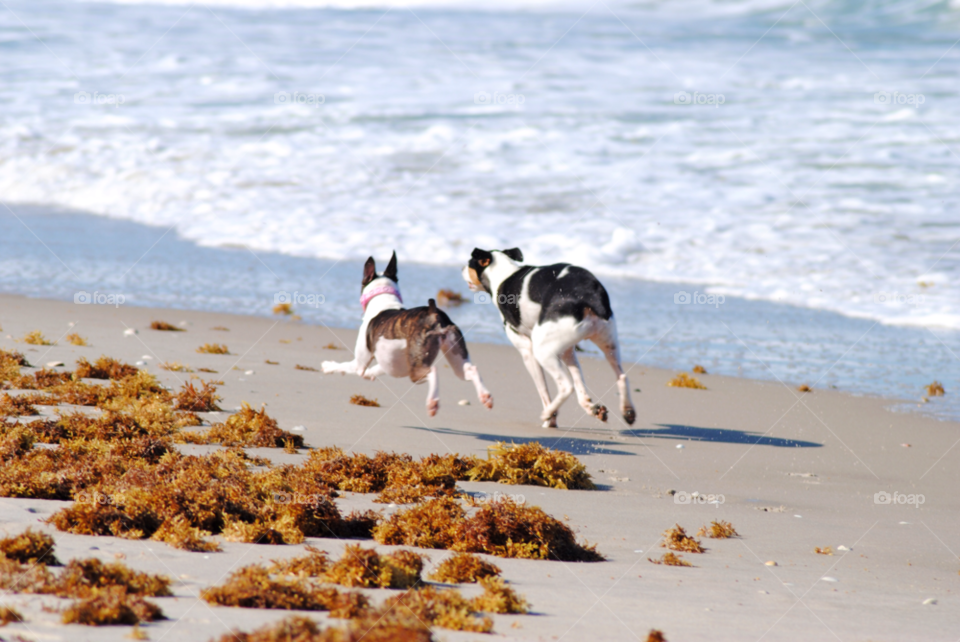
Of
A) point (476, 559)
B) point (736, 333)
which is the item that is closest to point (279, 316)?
point (736, 333)

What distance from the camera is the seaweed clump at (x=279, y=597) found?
3467 millimetres

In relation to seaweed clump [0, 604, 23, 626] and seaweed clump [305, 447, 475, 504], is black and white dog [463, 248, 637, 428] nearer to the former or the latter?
seaweed clump [305, 447, 475, 504]

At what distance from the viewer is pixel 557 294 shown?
25.9ft

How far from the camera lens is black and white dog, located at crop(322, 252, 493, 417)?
7.24m

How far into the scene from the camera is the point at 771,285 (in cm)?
1380

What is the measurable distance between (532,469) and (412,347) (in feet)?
5.54

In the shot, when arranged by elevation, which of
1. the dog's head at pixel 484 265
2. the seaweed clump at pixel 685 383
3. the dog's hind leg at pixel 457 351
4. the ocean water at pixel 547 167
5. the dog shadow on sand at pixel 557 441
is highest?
the ocean water at pixel 547 167

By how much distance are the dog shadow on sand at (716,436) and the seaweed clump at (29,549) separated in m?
5.22

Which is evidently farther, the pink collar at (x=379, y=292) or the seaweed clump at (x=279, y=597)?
the pink collar at (x=379, y=292)

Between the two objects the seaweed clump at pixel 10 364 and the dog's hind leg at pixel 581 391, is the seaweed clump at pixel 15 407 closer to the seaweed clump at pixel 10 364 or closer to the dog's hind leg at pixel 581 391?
the seaweed clump at pixel 10 364

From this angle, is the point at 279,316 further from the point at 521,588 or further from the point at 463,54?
the point at 463,54

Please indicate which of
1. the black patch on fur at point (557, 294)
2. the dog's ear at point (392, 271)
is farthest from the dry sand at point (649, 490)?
the dog's ear at point (392, 271)

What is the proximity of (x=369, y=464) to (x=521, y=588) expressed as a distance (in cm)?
196

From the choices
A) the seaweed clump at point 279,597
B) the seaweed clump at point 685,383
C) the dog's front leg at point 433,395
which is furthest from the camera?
the seaweed clump at point 685,383
